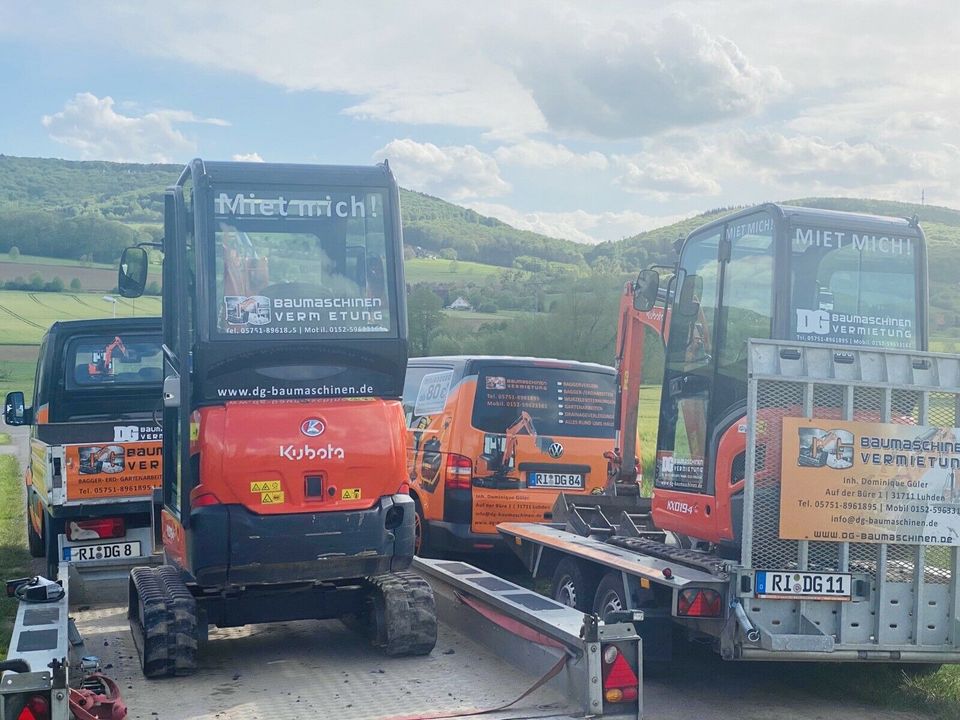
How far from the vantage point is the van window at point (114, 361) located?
414 inches

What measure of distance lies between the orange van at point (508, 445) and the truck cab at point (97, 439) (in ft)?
8.64

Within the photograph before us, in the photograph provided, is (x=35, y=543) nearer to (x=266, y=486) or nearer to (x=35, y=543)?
(x=35, y=543)

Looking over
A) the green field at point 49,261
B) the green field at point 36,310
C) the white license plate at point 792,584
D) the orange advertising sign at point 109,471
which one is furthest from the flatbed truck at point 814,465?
the green field at point 49,261

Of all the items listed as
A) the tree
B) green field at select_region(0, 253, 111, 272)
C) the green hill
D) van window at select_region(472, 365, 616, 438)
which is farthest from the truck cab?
green field at select_region(0, 253, 111, 272)

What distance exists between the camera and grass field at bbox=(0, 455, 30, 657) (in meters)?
9.07

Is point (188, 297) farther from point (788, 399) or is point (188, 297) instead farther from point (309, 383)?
point (788, 399)

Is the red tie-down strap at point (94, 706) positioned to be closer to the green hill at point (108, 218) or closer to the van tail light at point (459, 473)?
the van tail light at point (459, 473)

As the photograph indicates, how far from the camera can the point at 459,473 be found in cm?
1054

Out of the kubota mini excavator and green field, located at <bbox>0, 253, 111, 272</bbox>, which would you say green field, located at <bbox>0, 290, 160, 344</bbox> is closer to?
green field, located at <bbox>0, 253, 111, 272</bbox>

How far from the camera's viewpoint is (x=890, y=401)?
22.0 ft

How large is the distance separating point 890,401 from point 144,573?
4907 mm

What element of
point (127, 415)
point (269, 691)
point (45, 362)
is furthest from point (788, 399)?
point (45, 362)

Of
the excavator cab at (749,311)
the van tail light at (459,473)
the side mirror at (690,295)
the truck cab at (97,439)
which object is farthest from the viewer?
the van tail light at (459,473)

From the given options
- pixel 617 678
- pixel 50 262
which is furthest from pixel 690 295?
pixel 50 262
